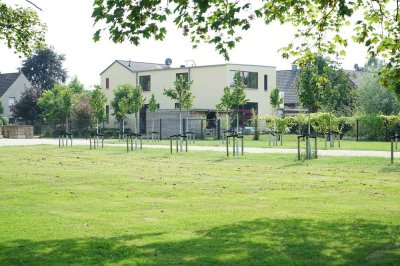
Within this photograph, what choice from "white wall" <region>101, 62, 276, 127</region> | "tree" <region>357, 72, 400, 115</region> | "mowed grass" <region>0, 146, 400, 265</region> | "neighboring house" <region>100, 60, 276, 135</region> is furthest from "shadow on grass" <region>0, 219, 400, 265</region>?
"white wall" <region>101, 62, 276, 127</region>

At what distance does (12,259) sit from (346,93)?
62.9 m

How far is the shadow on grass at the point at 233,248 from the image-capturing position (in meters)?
7.08

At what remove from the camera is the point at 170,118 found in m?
58.5

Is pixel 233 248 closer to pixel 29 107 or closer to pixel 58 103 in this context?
pixel 58 103

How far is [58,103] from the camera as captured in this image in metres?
62.7

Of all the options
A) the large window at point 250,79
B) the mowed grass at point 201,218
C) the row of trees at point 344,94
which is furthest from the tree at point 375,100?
the mowed grass at point 201,218

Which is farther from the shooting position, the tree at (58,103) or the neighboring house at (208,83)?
the neighboring house at (208,83)

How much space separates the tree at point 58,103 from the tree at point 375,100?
2704 centimetres

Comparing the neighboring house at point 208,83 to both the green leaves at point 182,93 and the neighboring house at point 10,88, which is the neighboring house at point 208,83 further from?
the neighboring house at point 10,88

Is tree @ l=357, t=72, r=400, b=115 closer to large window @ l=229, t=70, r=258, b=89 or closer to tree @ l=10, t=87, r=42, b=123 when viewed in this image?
large window @ l=229, t=70, r=258, b=89

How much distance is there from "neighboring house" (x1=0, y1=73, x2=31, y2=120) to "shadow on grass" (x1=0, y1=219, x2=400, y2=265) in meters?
85.4

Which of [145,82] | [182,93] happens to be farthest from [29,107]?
[182,93]

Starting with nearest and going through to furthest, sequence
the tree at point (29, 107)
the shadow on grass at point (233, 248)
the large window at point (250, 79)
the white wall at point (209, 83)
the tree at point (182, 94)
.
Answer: the shadow on grass at point (233, 248)
the tree at point (182, 94)
the white wall at point (209, 83)
the large window at point (250, 79)
the tree at point (29, 107)

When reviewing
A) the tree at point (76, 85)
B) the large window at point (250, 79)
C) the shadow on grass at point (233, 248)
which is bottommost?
the shadow on grass at point (233, 248)
